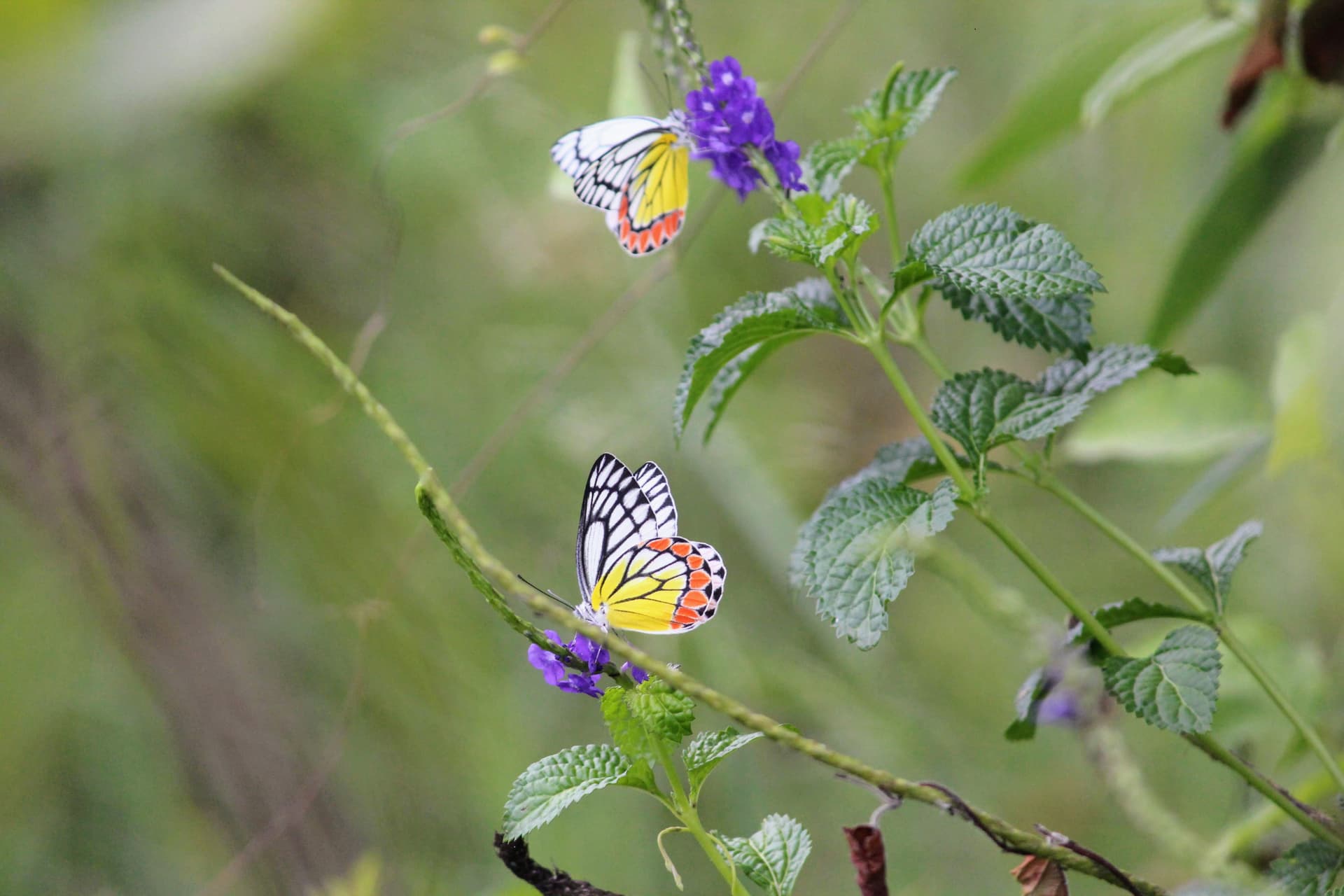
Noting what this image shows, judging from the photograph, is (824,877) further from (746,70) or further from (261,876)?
(746,70)

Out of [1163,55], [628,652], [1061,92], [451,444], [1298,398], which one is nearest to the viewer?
[628,652]

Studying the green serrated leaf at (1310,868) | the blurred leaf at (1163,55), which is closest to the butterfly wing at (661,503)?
the green serrated leaf at (1310,868)

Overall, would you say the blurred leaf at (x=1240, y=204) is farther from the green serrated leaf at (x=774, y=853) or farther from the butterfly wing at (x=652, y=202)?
the green serrated leaf at (x=774, y=853)

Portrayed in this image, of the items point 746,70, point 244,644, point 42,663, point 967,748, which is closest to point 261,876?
point 244,644

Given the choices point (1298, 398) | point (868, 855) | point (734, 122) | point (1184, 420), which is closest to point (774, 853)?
point (868, 855)

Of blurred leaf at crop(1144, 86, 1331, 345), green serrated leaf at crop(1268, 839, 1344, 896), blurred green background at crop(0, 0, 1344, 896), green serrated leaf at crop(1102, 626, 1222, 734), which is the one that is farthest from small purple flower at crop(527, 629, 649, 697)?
blurred leaf at crop(1144, 86, 1331, 345)

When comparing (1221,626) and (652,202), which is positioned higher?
(652,202)

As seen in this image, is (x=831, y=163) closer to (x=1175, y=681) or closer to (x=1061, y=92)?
(x=1175, y=681)
